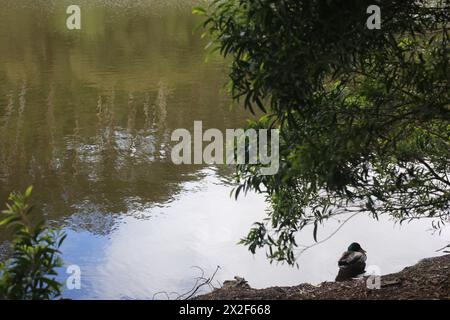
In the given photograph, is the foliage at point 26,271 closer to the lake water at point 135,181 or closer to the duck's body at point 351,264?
the lake water at point 135,181

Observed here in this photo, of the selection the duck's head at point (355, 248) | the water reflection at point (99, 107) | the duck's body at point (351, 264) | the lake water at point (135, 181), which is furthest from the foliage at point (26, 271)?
the water reflection at point (99, 107)

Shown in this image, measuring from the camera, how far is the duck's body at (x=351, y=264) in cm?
587

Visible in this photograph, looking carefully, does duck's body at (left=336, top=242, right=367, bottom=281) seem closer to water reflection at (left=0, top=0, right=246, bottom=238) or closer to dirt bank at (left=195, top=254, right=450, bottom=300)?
dirt bank at (left=195, top=254, right=450, bottom=300)

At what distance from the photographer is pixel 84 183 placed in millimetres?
8414

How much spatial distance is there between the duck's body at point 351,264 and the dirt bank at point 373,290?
0.50 m

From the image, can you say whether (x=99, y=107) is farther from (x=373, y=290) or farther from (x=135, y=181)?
(x=373, y=290)

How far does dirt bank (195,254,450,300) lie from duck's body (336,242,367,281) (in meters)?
0.50

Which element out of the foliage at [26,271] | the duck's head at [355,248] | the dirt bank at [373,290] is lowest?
the dirt bank at [373,290]

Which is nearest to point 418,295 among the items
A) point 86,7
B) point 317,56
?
point 317,56

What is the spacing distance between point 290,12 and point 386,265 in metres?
4.48

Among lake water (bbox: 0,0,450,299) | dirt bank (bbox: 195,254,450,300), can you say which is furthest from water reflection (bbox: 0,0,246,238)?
dirt bank (bbox: 195,254,450,300)

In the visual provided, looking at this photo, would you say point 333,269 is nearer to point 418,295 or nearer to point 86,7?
point 418,295

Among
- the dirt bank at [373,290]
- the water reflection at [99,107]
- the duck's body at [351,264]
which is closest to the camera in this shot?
the dirt bank at [373,290]

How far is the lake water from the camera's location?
20.3 feet
